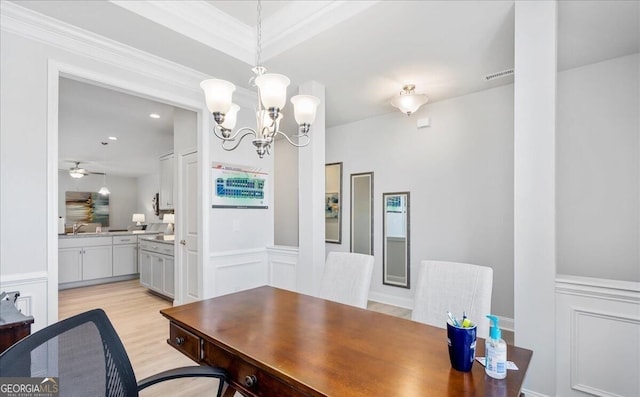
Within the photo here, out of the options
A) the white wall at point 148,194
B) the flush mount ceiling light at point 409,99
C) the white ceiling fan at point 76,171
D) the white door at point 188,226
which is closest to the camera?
the flush mount ceiling light at point 409,99

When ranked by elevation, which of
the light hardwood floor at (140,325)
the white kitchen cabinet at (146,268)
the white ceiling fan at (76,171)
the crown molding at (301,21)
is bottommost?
the light hardwood floor at (140,325)

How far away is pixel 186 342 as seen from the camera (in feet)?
5.01

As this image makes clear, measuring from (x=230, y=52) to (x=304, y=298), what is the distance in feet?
7.23

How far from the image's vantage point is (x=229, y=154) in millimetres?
3506

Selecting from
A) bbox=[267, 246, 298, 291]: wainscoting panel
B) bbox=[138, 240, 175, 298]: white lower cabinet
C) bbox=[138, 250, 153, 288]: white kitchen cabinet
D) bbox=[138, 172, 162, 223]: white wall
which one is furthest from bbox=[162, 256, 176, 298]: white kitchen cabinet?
bbox=[138, 172, 162, 223]: white wall

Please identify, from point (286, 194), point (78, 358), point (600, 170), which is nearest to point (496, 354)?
point (78, 358)

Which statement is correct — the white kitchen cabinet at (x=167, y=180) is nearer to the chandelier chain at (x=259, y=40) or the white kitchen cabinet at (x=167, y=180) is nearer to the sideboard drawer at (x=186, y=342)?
the chandelier chain at (x=259, y=40)

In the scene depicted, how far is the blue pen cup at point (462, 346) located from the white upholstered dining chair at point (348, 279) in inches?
36.5

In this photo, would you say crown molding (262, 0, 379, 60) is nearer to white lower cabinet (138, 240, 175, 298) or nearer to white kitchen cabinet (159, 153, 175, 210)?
white lower cabinet (138, 240, 175, 298)

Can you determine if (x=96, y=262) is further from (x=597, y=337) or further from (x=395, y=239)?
(x=597, y=337)

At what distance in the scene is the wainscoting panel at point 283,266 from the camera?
3.46 meters

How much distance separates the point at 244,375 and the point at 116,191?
11.3m

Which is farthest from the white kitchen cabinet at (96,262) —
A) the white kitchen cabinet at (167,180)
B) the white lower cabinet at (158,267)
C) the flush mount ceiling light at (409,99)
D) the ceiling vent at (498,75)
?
the ceiling vent at (498,75)

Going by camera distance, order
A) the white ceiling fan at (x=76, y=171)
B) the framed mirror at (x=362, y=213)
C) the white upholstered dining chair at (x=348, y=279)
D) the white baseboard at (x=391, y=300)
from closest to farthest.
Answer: the white upholstered dining chair at (x=348, y=279) < the white baseboard at (x=391, y=300) < the framed mirror at (x=362, y=213) < the white ceiling fan at (x=76, y=171)
